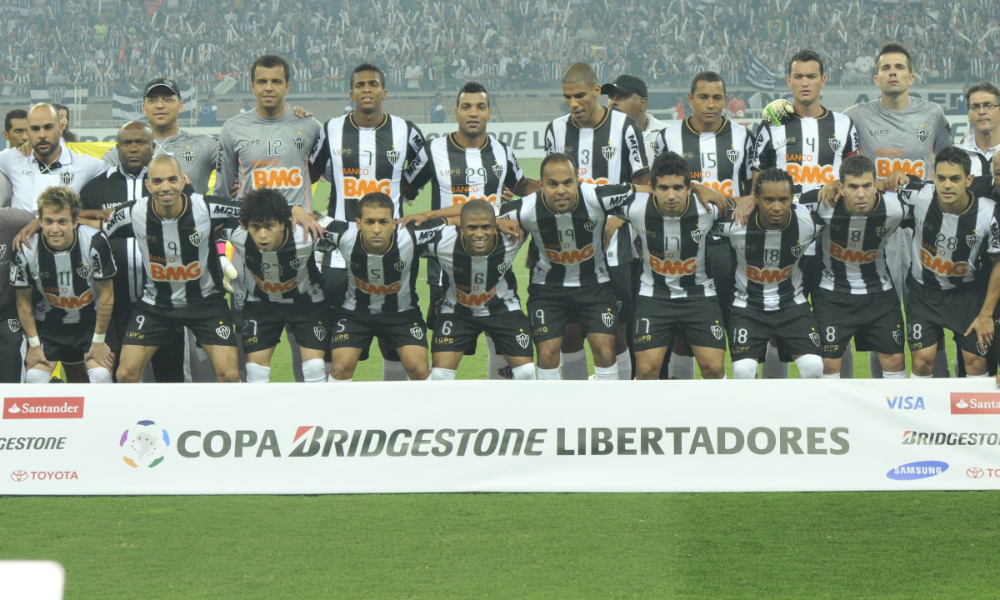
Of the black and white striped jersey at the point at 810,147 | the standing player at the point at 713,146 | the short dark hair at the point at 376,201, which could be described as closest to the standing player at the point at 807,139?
the black and white striped jersey at the point at 810,147

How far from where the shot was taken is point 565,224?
18.7ft

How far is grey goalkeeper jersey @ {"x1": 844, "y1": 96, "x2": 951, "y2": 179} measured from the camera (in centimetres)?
614

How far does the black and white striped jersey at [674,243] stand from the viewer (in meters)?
5.62

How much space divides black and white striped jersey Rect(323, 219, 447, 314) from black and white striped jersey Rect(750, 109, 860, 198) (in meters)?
2.09

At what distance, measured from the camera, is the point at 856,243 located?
5.59 m

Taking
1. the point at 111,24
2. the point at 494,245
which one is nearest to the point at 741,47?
the point at 111,24

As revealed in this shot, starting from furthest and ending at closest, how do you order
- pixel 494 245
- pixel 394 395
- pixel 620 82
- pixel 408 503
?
pixel 620 82 → pixel 494 245 → pixel 408 503 → pixel 394 395

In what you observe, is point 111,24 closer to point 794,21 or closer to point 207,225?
point 794,21

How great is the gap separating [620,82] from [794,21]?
23875 millimetres

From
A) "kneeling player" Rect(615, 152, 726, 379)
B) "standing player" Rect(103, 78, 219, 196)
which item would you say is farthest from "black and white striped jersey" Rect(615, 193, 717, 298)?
"standing player" Rect(103, 78, 219, 196)

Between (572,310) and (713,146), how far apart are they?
136 cm

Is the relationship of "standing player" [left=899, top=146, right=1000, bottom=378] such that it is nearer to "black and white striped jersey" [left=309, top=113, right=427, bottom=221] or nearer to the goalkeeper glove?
the goalkeeper glove

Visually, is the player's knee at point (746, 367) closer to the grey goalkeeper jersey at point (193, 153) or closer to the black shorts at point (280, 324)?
the black shorts at point (280, 324)

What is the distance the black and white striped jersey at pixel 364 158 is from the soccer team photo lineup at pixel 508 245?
Result: 1 centimetres
